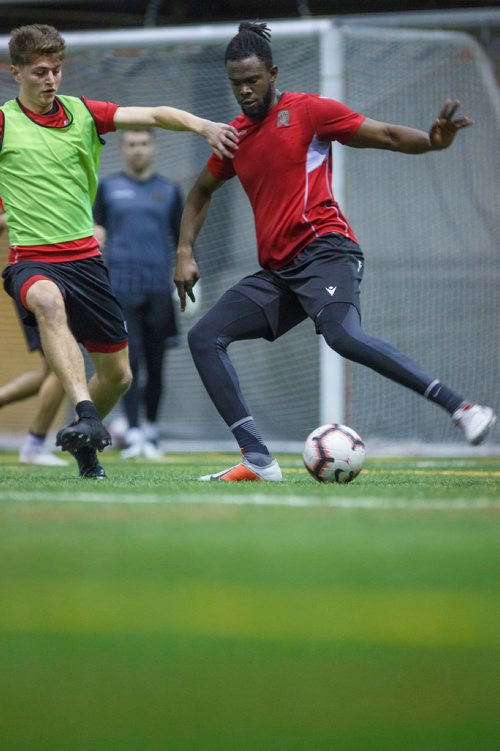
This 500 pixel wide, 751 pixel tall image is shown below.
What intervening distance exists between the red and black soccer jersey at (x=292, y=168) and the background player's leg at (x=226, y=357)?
29 centimetres

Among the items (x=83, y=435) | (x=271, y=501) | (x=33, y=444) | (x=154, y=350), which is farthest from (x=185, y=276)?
(x=154, y=350)

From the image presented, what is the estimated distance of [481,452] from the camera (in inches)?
387

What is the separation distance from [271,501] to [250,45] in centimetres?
226

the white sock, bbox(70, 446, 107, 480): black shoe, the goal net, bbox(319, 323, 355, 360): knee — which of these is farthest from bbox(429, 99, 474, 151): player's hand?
the goal net

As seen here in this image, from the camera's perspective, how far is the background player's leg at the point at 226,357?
5.57 m

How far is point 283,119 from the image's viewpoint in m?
5.72

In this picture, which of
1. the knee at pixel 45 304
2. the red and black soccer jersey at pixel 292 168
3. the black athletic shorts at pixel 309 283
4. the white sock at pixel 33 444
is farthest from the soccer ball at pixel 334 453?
the white sock at pixel 33 444

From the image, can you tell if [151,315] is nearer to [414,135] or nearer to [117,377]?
[117,377]

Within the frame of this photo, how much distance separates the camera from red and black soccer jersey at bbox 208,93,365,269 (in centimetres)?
570

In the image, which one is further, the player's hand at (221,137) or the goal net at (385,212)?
the goal net at (385,212)

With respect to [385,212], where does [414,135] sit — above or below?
above

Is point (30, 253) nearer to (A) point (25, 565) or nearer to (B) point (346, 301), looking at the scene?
(B) point (346, 301)

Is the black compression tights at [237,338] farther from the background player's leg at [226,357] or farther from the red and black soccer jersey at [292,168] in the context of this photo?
the red and black soccer jersey at [292,168]

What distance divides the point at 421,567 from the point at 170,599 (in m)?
0.66
